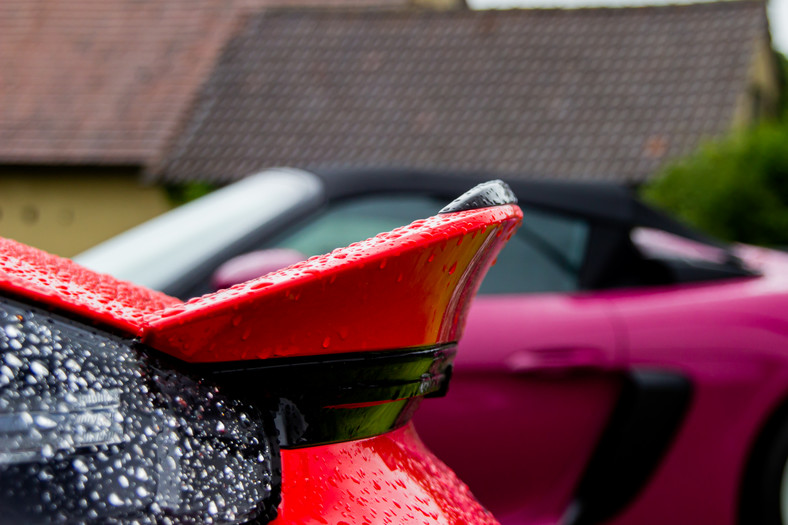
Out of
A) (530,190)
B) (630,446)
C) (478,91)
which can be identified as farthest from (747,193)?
(478,91)

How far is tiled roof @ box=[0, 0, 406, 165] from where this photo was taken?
18078 mm

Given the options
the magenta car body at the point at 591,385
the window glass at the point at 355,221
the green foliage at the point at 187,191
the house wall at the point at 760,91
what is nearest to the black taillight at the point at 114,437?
the magenta car body at the point at 591,385

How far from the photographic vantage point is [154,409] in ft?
2.35

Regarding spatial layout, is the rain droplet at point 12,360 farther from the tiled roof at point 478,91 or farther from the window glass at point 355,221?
the tiled roof at point 478,91

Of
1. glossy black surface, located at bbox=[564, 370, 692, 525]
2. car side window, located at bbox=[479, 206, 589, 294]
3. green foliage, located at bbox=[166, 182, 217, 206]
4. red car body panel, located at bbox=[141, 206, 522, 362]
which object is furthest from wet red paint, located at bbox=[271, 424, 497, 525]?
green foliage, located at bbox=[166, 182, 217, 206]

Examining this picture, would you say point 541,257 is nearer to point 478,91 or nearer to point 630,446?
point 630,446

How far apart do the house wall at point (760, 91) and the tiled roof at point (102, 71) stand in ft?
30.5

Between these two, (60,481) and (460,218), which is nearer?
(60,481)

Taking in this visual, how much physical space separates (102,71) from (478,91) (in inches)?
352

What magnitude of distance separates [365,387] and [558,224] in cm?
207

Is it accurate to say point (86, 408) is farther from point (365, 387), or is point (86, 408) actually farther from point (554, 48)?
point (554, 48)

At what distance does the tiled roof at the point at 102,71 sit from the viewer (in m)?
18.1

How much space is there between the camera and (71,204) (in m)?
18.2

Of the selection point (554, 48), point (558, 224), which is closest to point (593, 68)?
point (554, 48)
